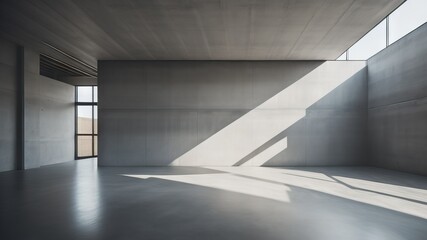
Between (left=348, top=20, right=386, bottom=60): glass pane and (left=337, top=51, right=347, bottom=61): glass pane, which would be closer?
(left=348, top=20, right=386, bottom=60): glass pane

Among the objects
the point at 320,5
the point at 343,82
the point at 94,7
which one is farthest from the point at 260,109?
the point at 94,7

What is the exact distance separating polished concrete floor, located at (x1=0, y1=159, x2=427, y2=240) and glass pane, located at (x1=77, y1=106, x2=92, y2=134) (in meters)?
8.90

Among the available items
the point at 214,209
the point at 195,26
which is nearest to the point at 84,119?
the point at 195,26

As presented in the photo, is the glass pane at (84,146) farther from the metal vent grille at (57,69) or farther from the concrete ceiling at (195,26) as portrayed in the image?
the concrete ceiling at (195,26)

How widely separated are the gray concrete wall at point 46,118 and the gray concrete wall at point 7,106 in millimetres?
510

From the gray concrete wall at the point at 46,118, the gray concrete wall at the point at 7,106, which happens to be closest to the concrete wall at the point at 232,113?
the gray concrete wall at the point at 46,118

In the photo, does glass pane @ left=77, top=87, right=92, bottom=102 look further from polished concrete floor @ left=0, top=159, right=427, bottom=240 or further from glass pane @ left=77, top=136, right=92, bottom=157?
polished concrete floor @ left=0, top=159, right=427, bottom=240

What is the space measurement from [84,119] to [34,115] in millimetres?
4934

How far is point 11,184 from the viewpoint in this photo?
7.80m

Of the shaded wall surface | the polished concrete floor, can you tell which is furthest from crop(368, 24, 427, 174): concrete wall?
the shaded wall surface

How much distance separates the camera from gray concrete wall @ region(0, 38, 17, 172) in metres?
10.5

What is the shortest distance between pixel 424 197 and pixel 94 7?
1026cm

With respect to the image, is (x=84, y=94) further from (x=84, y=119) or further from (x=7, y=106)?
(x=7, y=106)

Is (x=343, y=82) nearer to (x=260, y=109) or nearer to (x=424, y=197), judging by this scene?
(x=260, y=109)
